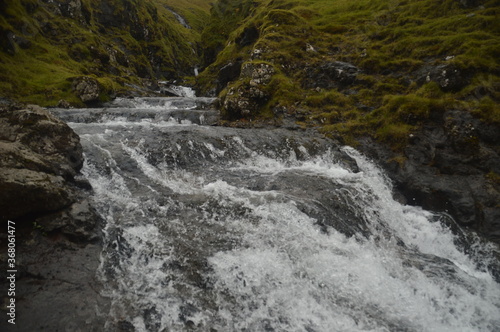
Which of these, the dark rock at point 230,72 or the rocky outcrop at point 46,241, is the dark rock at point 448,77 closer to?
the rocky outcrop at point 46,241

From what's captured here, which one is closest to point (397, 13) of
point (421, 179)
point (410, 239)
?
point (421, 179)

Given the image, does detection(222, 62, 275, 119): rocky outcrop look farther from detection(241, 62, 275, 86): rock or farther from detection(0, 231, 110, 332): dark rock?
detection(0, 231, 110, 332): dark rock

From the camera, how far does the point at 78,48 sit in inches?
1983

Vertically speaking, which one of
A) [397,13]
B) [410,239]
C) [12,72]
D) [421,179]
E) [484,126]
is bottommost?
[12,72]

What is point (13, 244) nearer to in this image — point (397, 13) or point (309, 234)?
point (309, 234)

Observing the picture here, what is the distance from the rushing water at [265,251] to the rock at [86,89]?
20.5m

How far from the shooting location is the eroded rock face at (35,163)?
783 cm

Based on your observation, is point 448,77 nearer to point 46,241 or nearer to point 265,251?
point 265,251

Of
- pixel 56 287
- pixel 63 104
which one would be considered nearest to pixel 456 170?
A: pixel 56 287

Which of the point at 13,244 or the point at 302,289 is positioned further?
the point at 302,289

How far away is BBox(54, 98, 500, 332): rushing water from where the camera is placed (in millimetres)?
7699

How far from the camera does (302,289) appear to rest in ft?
27.8

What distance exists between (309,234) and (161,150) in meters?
9.69

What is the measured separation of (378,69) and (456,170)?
A: 13.0m
